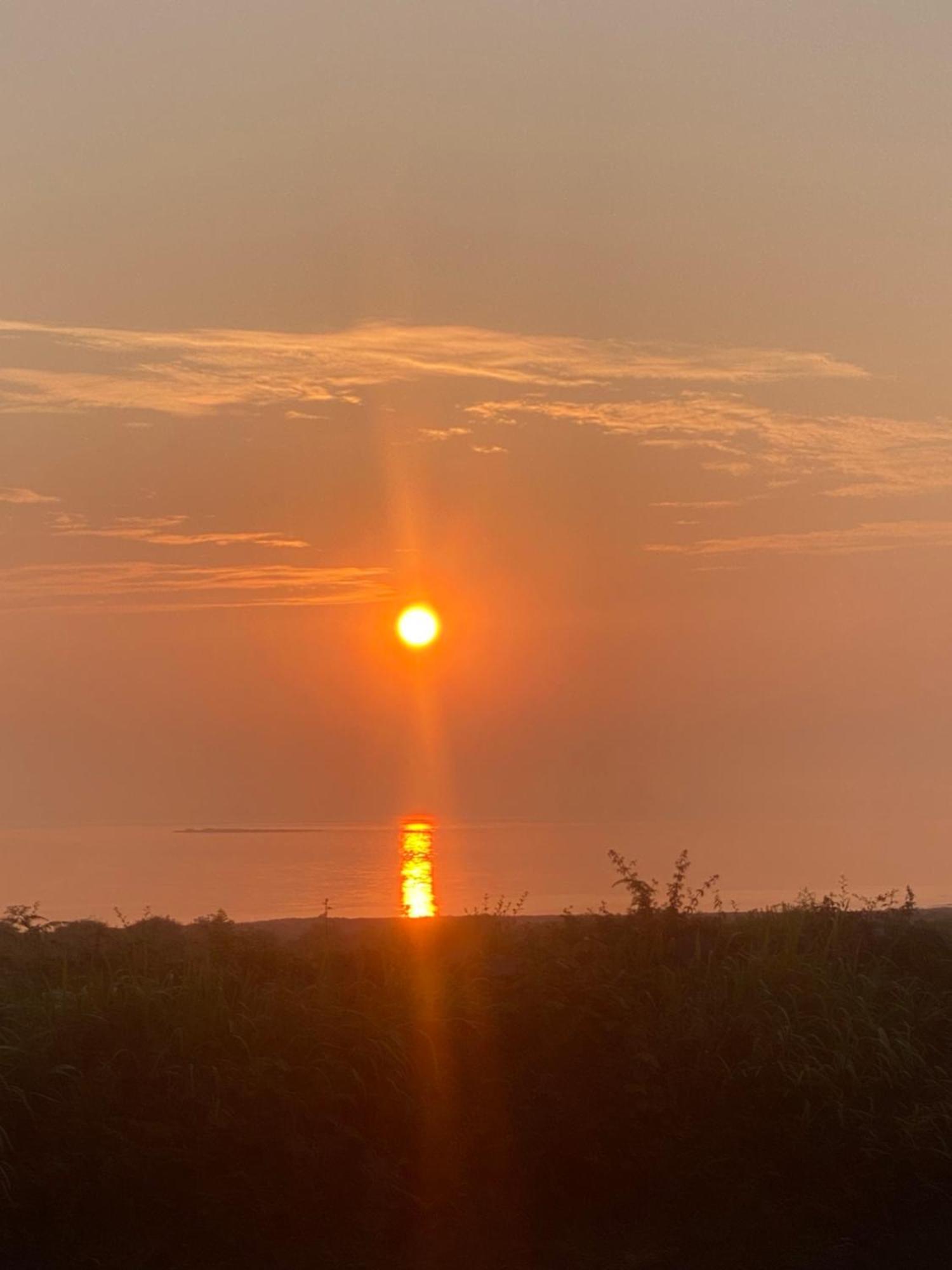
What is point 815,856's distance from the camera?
55438 mm

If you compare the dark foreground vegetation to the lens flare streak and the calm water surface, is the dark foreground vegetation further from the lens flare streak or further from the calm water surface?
the calm water surface

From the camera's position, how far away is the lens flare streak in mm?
25373

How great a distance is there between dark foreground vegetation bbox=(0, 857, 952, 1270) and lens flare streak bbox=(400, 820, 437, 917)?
375 centimetres

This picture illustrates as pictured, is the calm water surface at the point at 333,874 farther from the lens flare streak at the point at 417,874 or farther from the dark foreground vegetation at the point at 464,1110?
the dark foreground vegetation at the point at 464,1110

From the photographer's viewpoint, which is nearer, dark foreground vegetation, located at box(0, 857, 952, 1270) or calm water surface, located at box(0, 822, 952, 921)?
dark foreground vegetation, located at box(0, 857, 952, 1270)

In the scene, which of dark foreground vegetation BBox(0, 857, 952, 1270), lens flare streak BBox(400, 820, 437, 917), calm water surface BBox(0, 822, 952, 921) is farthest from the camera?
calm water surface BBox(0, 822, 952, 921)

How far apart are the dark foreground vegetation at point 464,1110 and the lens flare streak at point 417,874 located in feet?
12.3

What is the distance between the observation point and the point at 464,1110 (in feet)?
38.3

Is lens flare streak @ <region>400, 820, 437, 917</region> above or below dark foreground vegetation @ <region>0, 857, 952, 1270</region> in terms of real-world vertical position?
above

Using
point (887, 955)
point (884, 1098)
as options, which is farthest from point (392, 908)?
point (884, 1098)

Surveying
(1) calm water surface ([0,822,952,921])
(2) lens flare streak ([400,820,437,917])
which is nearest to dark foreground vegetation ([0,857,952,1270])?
(2) lens flare streak ([400,820,437,917])

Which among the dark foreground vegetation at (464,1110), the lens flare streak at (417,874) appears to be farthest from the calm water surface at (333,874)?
the dark foreground vegetation at (464,1110)

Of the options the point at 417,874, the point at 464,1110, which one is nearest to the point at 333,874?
the point at 417,874

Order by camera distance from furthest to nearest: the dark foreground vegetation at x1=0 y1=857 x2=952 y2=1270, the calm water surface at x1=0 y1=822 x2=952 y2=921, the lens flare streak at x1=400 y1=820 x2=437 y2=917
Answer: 1. the calm water surface at x1=0 y1=822 x2=952 y2=921
2. the lens flare streak at x1=400 y1=820 x2=437 y2=917
3. the dark foreground vegetation at x1=0 y1=857 x2=952 y2=1270
